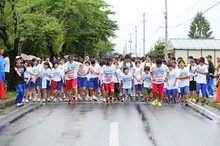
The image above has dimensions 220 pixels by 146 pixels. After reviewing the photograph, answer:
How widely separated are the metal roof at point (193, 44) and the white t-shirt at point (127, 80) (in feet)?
119

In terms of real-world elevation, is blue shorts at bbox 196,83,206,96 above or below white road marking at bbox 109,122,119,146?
above

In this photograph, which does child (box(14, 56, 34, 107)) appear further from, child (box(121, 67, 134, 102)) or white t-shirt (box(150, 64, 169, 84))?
white t-shirt (box(150, 64, 169, 84))

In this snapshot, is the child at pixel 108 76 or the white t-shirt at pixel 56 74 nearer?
the child at pixel 108 76

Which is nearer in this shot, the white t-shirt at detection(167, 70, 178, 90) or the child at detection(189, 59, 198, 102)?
the white t-shirt at detection(167, 70, 178, 90)

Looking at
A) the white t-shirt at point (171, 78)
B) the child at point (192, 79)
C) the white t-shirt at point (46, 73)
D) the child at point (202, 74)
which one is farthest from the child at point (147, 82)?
the white t-shirt at point (46, 73)

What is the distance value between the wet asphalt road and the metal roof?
4021 centimetres

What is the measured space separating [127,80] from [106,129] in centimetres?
613

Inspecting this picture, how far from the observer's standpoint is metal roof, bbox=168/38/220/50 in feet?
162

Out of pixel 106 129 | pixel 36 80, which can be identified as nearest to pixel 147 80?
pixel 36 80

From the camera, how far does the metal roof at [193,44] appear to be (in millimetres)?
49312

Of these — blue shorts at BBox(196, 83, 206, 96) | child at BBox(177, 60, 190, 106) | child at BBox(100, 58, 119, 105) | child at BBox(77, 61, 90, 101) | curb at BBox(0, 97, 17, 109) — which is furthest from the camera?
child at BBox(77, 61, 90, 101)

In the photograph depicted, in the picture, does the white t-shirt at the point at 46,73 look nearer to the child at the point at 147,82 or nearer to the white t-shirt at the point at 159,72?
the child at the point at 147,82

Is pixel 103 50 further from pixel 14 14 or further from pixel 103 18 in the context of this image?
pixel 14 14

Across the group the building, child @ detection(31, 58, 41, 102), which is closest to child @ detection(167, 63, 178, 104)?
child @ detection(31, 58, 41, 102)
